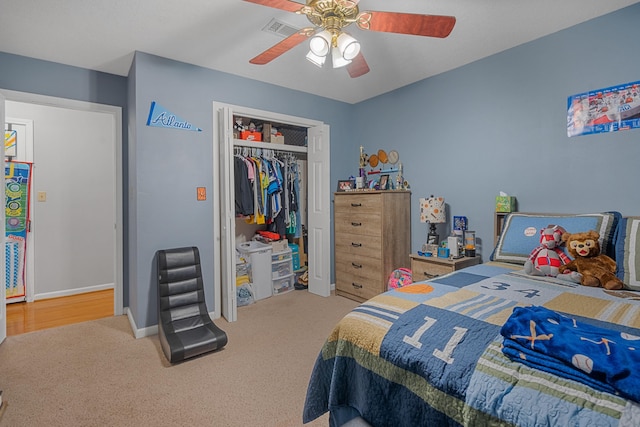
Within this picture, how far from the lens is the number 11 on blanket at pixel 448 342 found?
1.03 meters

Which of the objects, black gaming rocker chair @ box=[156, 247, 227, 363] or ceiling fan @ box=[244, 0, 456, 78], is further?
black gaming rocker chair @ box=[156, 247, 227, 363]

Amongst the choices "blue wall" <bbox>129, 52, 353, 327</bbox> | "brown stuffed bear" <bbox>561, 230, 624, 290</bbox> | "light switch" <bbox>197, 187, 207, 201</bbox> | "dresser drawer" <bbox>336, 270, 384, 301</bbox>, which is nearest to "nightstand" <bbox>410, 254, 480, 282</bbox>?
"dresser drawer" <bbox>336, 270, 384, 301</bbox>

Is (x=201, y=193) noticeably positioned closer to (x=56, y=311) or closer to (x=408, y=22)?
(x=56, y=311)

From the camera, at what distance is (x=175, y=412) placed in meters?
1.81

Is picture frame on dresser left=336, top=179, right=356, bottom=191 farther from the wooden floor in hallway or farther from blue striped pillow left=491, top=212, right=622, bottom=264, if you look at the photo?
the wooden floor in hallway

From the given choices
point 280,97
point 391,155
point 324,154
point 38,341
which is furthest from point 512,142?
point 38,341

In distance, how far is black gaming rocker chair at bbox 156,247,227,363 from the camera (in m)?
2.40

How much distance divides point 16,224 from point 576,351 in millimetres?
5089

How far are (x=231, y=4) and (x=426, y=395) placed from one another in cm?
242

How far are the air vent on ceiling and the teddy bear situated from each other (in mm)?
2345

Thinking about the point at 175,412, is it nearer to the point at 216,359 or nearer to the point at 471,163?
the point at 216,359

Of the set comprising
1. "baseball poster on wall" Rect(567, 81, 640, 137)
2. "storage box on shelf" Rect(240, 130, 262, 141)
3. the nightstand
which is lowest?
the nightstand

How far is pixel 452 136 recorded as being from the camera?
3.24 metres

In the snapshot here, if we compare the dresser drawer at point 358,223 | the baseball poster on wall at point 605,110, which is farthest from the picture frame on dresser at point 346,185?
the baseball poster on wall at point 605,110
